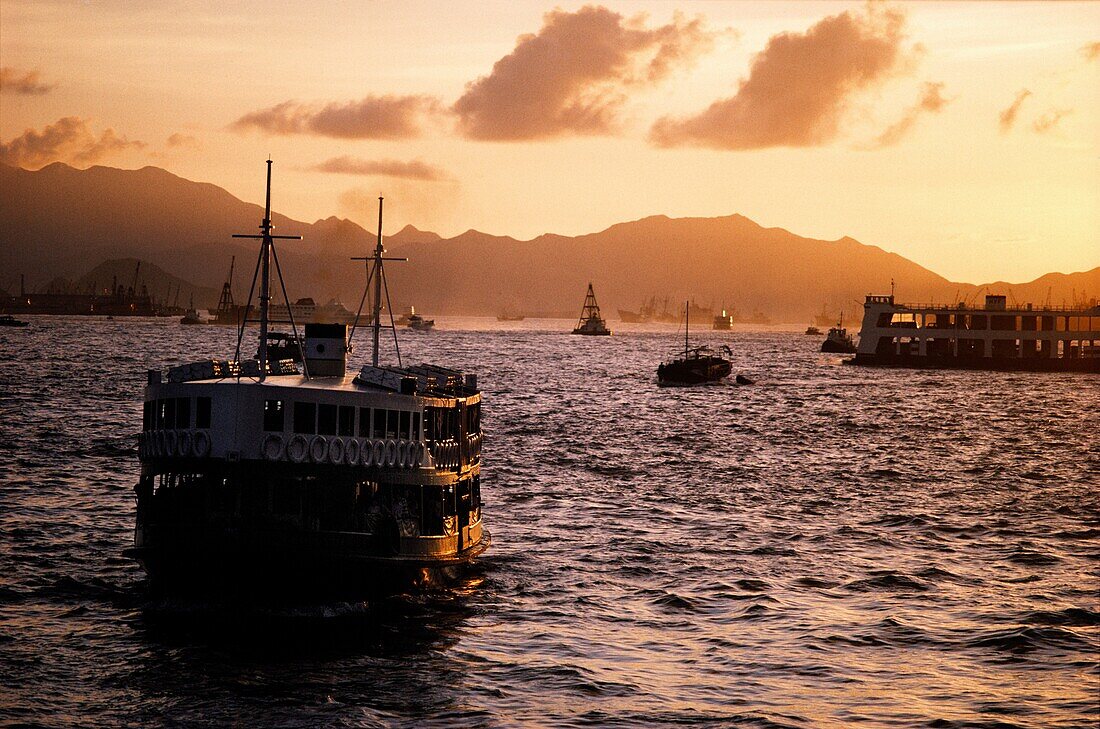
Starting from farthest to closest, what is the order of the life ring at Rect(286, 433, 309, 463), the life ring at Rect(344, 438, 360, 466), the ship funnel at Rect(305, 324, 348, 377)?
the ship funnel at Rect(305, 324, 348, 377) < the life ring at Rect(344, 438, 360, 466) < the life ring at Rect(286, 433, 309, 463)

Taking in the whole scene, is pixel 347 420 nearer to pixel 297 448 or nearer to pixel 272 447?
pixel 297 448

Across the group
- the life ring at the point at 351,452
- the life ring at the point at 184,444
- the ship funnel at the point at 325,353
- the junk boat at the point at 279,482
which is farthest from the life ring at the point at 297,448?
the ship funnel at the point at 325,353

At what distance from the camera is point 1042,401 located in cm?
15475

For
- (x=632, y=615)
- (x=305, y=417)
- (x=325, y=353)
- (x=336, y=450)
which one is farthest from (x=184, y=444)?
(x=632, y=615)

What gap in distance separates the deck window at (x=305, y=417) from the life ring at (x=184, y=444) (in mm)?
3155

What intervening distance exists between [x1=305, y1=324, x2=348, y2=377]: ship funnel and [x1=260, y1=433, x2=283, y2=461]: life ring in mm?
5992

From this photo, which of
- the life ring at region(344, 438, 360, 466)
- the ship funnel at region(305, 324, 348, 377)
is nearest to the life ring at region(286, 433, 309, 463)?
the life ring at region(344, 438, 360, 466)

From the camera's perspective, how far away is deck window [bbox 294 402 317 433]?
36375 millimetres

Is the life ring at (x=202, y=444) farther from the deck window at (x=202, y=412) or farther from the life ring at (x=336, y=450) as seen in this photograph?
the life ring at (x=336, y=450)

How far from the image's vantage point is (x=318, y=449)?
36.4 meters

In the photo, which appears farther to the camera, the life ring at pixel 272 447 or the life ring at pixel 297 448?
the life ring at pixel 297 448

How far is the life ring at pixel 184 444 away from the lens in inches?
1421

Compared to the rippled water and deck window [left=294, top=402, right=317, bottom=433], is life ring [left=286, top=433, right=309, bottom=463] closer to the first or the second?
deck window [left=294, top=402, right=317, bottom=433]

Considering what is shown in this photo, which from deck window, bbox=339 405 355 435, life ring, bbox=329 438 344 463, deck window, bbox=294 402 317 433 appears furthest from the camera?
deck window, bbox=339 405 355 435
